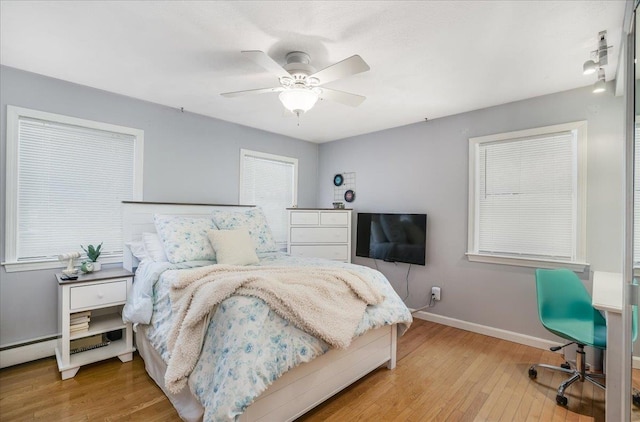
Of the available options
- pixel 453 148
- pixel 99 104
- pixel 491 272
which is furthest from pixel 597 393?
pixel 99 104

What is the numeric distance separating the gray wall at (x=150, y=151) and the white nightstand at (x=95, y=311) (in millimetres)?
296

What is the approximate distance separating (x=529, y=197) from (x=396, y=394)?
2.37 meters

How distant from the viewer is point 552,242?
2959 millimetres

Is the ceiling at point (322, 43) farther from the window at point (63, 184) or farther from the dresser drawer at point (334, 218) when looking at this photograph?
the dresser drawer at point (334, 218)

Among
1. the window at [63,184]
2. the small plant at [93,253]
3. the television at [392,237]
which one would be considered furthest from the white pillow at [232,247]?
the television at [392,237]

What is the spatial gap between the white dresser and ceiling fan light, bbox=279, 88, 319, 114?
2101mm

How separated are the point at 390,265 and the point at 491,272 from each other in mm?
1290

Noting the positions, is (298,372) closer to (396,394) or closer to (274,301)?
(274,301)

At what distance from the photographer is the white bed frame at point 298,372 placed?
1703 mm

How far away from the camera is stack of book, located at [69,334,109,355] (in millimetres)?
2557

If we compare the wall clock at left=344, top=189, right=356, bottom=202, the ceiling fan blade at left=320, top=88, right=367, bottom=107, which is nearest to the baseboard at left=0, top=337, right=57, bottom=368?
the ceiling fan blade at left=320, top=88, right=367, bottom=107

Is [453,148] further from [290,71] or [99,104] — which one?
Answer: [99,104]

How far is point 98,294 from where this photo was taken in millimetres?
2535

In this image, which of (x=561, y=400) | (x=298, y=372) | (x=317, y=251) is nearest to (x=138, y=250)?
(x=298, y=372)
